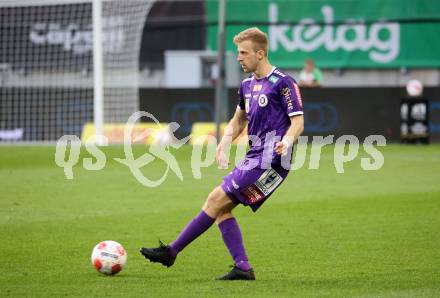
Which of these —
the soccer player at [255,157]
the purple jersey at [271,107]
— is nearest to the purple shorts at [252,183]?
the soccer player at [255,157]

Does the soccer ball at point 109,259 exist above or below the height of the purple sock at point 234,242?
below

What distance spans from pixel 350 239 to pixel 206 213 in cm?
274

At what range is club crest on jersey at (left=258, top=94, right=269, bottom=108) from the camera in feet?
25.9

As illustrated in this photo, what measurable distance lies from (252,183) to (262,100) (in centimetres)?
67

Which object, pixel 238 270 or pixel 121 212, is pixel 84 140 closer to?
pixel 121 212

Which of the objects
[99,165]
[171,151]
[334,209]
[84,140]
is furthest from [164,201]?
[84,140]

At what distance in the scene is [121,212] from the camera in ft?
41.2

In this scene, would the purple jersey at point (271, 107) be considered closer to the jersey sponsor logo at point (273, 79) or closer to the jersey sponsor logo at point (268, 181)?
the jersey sponsor logo at point (273, 79)

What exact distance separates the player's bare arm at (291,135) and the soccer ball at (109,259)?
159 centimetres

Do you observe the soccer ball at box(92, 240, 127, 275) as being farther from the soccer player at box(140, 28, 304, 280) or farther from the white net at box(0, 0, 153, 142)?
the white net at box(0, 0, 153, 142)

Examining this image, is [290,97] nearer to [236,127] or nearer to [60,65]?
[236,127]

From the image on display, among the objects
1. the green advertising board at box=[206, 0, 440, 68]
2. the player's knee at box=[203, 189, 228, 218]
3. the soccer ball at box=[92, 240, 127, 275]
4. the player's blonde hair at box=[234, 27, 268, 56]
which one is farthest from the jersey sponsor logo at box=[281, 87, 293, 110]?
the green advertising board at box=[206, 0, 440, 68]

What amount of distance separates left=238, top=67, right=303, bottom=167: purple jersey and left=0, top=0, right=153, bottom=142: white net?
51.4 feet

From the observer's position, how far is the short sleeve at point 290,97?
7.79 metres
